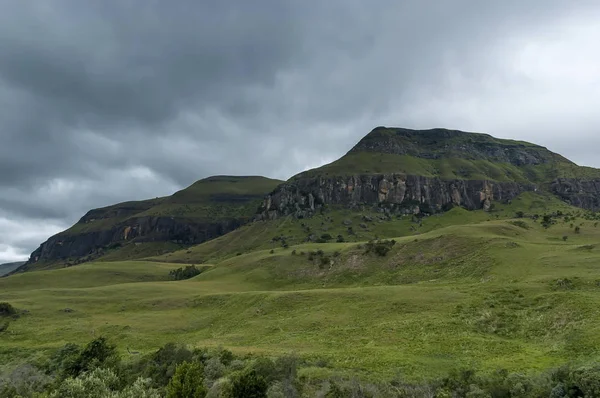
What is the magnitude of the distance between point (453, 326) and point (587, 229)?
105 metres

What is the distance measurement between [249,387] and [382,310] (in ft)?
119

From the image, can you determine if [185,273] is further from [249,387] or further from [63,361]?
[249,387]

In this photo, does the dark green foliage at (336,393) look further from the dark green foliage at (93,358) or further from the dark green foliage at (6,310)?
the dark green foliage at (6,310)

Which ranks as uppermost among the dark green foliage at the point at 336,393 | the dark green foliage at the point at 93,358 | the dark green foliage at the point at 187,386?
the dark green foliage at the point at 187,386

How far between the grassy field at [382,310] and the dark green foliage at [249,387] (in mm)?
6887

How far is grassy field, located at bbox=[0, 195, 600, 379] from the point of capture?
41969mm

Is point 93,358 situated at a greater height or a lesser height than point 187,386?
lesser

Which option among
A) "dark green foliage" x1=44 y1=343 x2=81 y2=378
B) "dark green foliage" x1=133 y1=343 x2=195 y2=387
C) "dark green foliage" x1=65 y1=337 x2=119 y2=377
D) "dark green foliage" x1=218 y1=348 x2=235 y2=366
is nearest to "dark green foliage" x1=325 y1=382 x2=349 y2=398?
"dark green foliage" x1=218 y1=348 x2=235 y2=366

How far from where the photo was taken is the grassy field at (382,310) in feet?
138

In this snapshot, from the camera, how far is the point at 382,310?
203ft

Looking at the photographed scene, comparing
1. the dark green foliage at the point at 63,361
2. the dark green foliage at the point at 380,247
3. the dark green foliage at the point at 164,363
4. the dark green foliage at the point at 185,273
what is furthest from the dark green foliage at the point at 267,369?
the dark green foliage at the point at 185,273

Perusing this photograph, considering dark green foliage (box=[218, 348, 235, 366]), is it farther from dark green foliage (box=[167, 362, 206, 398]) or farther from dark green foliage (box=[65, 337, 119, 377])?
dark green foliage (box=[167, 362, 206, 398])

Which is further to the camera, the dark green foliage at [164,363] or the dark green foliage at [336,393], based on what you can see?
the dark green foliage at [164,363]

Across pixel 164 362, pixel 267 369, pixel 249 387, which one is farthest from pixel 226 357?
pixel 249 387
